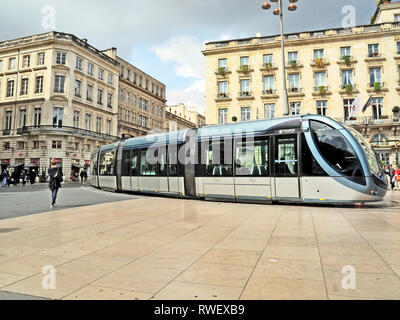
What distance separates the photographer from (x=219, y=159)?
1129cm

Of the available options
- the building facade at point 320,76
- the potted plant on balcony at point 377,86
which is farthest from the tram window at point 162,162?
the potted plant on balcony at point 377,86

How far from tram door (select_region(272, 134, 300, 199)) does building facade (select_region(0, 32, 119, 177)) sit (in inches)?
1385

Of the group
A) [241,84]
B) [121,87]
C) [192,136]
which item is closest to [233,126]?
[192,136]

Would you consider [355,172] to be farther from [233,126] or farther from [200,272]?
[200,272]

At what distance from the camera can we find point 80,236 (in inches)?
209

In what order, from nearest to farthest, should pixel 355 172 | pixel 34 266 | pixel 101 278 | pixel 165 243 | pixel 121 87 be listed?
pixel 101 278 < pixel 34 266 < pixel 165 243 < pixel 355 172 < pixel 121 87

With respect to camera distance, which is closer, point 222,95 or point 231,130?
point 231,130

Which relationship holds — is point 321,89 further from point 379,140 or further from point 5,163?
point 5,163

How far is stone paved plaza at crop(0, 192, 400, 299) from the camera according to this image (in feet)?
9.18

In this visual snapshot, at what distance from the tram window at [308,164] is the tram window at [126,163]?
9.50 meters

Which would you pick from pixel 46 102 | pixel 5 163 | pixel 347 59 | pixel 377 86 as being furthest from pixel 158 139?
pixel 5 163

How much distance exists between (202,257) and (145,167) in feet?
35.7

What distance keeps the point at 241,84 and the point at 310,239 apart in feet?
104

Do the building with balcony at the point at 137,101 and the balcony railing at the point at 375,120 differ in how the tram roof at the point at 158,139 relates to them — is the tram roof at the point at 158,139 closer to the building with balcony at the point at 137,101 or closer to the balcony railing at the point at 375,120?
the balcony railing at the point at 375,120
